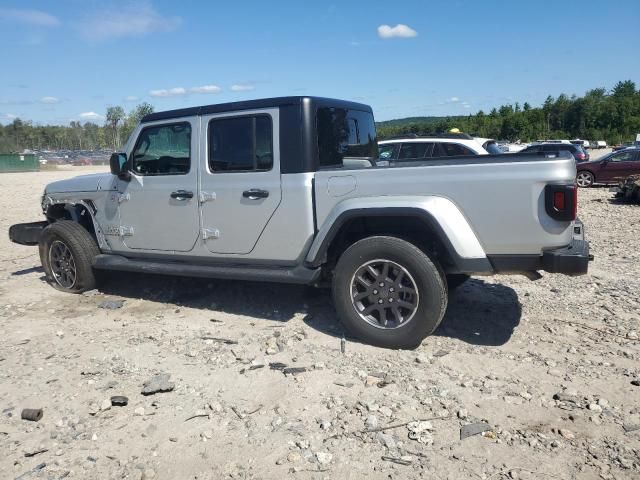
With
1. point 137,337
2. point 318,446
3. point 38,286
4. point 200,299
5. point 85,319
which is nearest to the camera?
point 318,446

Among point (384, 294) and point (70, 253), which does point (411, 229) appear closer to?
point (384, 294)

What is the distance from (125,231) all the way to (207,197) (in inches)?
48.9

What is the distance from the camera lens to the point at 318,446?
3068 millimetres

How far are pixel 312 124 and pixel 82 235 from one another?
3104 millimetres

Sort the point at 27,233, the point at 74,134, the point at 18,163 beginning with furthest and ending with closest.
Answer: the point at 74,134 → the point at 18,163 → the point at 27,233

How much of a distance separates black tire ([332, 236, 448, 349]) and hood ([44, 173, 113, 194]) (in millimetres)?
3037

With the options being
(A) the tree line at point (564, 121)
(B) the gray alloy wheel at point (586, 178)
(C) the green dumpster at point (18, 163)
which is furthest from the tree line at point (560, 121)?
(B) the gray alloy wheel at point (586, 178)

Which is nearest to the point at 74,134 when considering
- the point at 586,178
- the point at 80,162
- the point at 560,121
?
the point at 80,162

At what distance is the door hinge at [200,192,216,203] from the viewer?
4.96 meters

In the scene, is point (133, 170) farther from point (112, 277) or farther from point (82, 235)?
point (112, 277)

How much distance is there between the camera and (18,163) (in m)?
45.1

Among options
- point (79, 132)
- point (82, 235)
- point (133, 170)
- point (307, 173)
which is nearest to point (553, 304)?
point (307, 173)

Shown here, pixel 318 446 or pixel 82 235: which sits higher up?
pixel 82 235

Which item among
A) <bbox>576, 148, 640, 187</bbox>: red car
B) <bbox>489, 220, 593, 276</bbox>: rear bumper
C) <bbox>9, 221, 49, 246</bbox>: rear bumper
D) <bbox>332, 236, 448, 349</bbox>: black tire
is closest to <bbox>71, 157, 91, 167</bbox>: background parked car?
<bbox>576, 148, 640, 187</bbox>: red car
